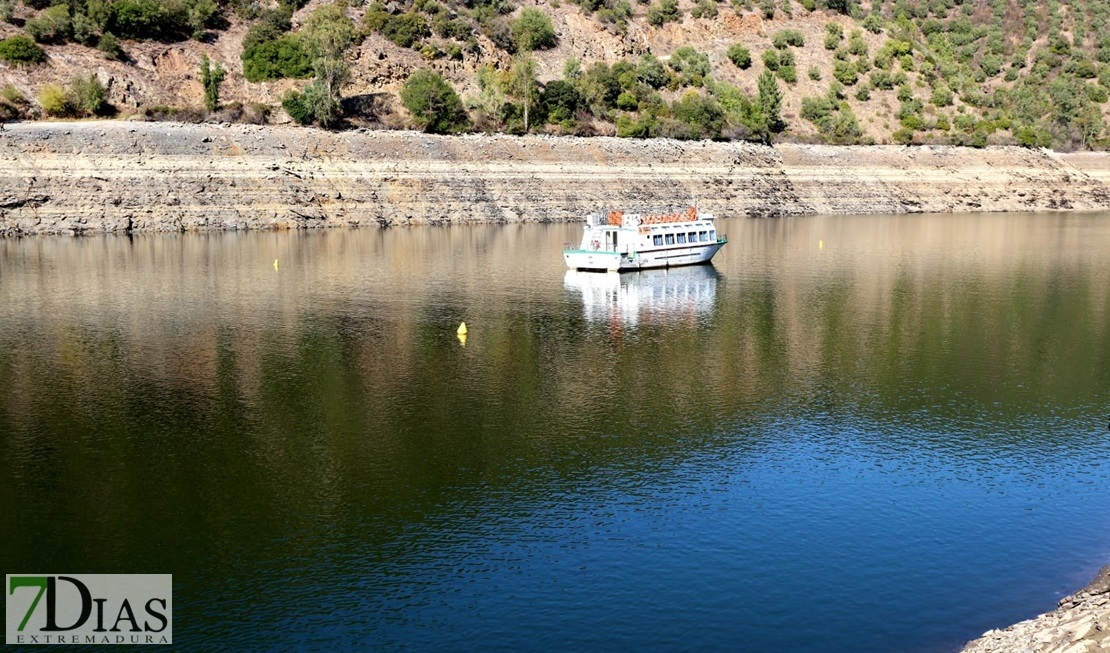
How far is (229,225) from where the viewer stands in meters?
104

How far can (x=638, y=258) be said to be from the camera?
78.2 meters

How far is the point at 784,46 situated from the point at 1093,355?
130 meters

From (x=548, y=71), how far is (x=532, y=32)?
23.7ft

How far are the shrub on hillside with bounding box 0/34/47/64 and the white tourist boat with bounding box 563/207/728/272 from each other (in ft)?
253

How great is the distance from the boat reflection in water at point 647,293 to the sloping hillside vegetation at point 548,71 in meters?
56.8

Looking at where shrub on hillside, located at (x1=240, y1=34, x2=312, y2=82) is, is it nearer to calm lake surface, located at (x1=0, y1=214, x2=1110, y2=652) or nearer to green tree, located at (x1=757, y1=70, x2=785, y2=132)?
green tree, located at (x1=757, y1=70, x2=785, y2=132)

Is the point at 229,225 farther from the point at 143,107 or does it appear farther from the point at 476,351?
the point at 476,351

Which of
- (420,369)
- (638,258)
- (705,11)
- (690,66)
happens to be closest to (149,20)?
(690,66)

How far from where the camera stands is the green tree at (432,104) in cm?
12675

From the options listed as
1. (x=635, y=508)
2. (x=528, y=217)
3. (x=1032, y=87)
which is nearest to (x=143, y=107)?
(x=528, y=217)

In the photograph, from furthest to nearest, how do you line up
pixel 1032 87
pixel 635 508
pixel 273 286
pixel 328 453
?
1. pixel 1032 87
2. pixel 273 286
3. pixel 328 453
4. pixel 635 508

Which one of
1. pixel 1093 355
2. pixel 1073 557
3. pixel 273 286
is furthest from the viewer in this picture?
pixel 273 286

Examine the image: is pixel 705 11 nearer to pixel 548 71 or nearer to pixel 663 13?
pixel 663 13

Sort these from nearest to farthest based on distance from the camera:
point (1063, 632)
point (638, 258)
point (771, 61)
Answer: point (1063, 632), point (638, 258), point (771, 61)
